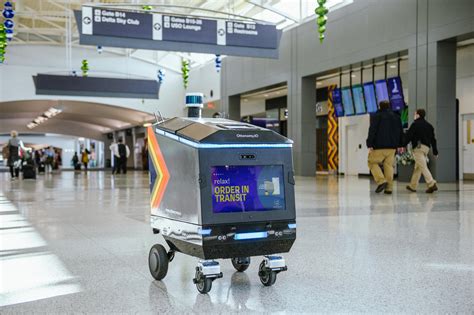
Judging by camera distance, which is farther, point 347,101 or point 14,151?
point 347,101

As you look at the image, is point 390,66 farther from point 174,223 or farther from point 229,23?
point 174,223

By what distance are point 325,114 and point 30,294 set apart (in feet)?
78.4

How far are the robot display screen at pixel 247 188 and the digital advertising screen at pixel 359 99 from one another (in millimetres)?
16712

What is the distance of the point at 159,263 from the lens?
316cm

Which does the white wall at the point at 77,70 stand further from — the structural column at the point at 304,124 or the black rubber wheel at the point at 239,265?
the black rubber wheel at the point at 239,265

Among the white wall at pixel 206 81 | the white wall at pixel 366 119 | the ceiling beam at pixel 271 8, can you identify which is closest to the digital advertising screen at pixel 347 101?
the white wall at pixel 366 119

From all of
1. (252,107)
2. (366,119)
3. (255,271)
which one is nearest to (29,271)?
(255,271)

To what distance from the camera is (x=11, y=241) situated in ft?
15.8

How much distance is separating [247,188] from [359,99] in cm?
1707

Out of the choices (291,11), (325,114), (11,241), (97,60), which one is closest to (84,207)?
(11,241)

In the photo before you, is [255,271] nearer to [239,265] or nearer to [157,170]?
[239,265]

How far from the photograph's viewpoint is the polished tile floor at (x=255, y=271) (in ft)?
8.77

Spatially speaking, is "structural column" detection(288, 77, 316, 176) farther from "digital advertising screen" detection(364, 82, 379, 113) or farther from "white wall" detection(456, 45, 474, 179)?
"white wall" detection(456, 45, 474, 179)

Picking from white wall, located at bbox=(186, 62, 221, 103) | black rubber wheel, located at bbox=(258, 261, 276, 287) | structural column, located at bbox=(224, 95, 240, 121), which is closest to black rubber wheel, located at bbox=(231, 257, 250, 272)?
black rubber wheel, located at bbox=(258, 261, 276, 287)
